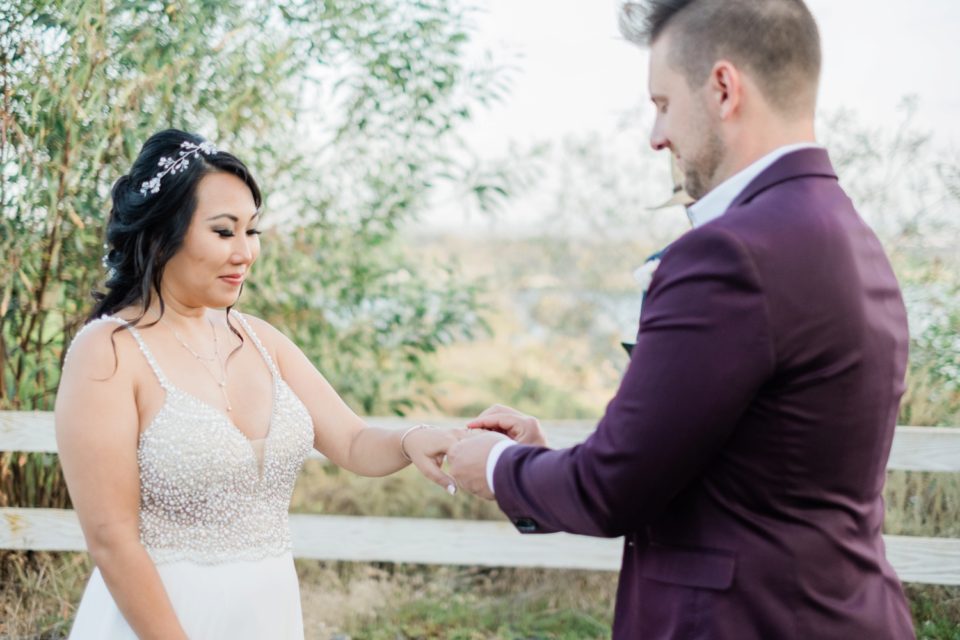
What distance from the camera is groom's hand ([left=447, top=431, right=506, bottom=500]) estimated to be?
2031mm

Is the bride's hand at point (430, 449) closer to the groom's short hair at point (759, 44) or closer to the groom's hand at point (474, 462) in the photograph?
the groom's hand at point (474, 462)

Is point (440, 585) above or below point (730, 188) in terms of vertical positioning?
below

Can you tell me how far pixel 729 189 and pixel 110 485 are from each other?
1.44m

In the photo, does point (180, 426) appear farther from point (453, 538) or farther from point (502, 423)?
point (453, 538)

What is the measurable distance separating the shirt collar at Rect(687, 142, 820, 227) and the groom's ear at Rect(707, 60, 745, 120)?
0.10m

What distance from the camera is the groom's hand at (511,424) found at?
2.51 m

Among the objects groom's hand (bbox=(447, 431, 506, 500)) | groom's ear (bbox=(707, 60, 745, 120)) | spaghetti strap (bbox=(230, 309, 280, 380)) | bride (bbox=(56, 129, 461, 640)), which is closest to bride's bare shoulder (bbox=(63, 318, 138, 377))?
bride (bbox=(56, 129, 461, 640))

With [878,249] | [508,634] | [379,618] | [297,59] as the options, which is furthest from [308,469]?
[878,249]

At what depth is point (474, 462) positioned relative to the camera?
6.72 feet

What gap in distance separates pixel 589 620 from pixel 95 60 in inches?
139

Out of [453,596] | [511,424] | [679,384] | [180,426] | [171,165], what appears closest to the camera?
[679,384]

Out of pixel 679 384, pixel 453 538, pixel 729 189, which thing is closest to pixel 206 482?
pixel 679 384

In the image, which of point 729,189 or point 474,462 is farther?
point 474,462

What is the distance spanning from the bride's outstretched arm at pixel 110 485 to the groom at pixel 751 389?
0.92 meters
